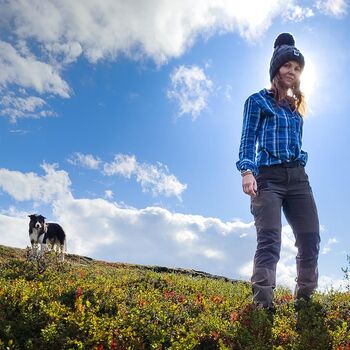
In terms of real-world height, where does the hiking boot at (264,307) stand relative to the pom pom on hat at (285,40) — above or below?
below

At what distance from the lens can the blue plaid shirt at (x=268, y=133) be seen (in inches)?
319

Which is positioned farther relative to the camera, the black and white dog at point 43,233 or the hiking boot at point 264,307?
the black and white dog at point 43,233

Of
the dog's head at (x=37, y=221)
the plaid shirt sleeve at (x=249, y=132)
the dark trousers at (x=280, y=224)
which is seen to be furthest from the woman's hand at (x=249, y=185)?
the dog's head at (x=37, y=221)

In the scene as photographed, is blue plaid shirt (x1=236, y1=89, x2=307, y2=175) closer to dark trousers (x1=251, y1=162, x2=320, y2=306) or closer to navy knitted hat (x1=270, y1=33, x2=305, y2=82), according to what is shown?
dark trousers (x1=251, y1=162, x2=320, y2=306)

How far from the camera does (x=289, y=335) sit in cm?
696

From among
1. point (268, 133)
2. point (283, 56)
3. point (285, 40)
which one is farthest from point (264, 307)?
point (285, 40)

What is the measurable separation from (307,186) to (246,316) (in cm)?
252

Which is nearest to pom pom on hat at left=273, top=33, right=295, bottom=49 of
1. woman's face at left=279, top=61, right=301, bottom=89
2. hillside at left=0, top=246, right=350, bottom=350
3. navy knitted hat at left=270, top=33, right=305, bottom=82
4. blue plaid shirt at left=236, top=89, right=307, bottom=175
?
navy knitted hat at left=270, top=33, right=305, bottom=82

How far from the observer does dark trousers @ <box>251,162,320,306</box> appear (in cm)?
782

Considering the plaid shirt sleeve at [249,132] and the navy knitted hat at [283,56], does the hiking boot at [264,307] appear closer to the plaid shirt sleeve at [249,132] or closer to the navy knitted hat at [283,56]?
the plaid shirt sleeve at [249,132]

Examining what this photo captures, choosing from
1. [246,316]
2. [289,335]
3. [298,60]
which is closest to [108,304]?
[246,316]

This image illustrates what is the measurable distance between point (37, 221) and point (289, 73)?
59.2 ft

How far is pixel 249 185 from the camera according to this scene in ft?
24.2

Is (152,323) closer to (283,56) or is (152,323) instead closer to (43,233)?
(283,56)
